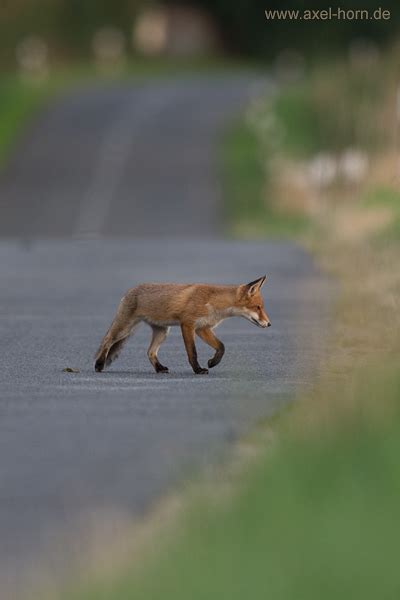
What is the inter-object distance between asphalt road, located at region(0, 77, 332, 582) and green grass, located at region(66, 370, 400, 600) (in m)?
0.56

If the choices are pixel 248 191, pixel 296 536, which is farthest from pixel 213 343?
pixel 248 191

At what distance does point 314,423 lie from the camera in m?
9.37

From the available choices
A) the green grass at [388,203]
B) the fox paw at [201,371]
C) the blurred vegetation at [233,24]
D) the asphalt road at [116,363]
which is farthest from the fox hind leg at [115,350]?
the blurred vegetation at [233,24]

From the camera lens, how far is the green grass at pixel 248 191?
3541cm

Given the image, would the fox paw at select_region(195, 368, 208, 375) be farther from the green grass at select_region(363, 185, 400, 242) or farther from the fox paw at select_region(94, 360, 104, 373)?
the green grass at select_region(363, 185, 400, 242)

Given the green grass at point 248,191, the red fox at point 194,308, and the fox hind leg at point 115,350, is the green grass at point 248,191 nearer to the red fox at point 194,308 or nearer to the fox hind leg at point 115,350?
the fox hind leg at point 115,350

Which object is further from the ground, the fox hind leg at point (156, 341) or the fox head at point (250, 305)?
the fox head at point (250, 305)

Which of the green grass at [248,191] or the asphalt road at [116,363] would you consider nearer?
the asphalt road at [116,363]

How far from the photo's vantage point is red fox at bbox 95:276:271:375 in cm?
1320

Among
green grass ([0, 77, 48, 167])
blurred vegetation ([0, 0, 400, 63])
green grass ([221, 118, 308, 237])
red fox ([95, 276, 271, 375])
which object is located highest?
red fox ([95, 276, 271, 375])

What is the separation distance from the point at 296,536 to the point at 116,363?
7.89 m

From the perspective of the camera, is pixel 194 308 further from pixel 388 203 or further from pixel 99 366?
→ pixel 388 203

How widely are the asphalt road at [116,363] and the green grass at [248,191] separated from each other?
57 centimetres

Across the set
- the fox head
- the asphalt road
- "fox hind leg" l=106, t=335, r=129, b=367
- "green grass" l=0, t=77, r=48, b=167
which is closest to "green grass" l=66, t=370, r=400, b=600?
the asphalt road
